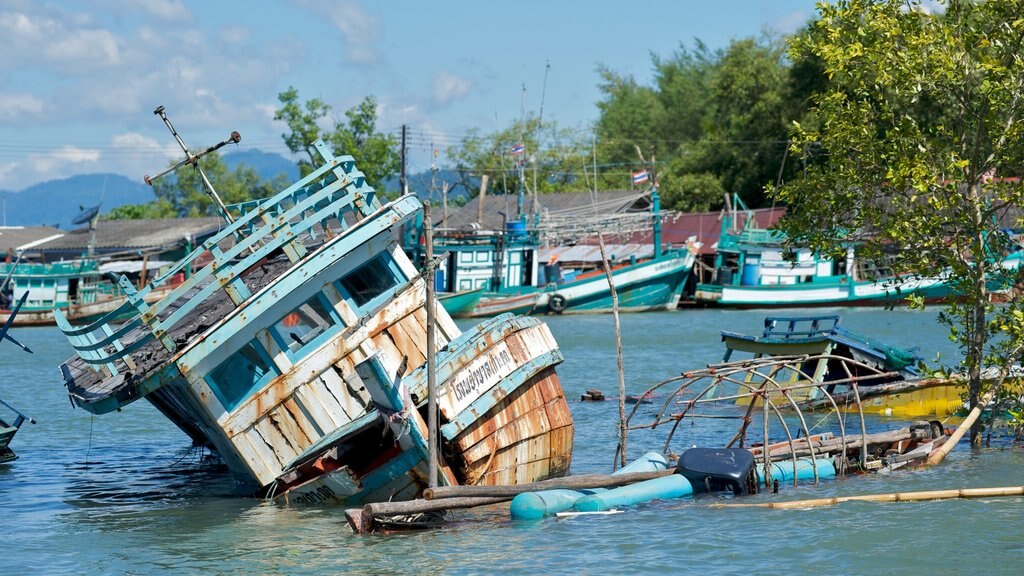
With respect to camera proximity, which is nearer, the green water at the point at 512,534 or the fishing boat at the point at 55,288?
the green water at the point at 512,534

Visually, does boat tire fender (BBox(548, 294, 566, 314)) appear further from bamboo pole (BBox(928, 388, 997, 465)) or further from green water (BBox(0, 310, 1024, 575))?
bamboo pole (BBox(928, 388, 997, 465))

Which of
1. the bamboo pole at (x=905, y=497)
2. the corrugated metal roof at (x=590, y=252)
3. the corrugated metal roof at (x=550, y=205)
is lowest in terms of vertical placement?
the bamboo pole at (x=905, y=497)

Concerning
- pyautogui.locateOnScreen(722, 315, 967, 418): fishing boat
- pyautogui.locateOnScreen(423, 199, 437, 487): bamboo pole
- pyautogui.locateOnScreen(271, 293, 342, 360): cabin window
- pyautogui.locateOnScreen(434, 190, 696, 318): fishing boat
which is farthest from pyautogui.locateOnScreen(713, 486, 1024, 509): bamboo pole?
pyautogui.locateOnScreen(434, 190, 696, 318): fishing boat

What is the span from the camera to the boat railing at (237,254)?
1475 centimetres

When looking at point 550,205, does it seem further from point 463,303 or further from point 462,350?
point 462,350

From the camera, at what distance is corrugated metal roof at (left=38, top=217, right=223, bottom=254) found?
216 ft

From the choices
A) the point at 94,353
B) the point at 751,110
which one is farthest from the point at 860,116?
the point at 751,110

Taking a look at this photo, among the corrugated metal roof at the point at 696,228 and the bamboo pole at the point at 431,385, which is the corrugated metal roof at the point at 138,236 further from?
the bamboo pole at the point at 431,385

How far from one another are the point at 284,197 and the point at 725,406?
1280 cm

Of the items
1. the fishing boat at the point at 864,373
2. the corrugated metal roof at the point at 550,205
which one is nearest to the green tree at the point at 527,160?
the corrugated metal roof at the point at 550,205

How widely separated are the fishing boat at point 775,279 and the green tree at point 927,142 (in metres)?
36.7

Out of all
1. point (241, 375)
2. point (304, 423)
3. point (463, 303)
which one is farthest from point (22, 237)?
point (304, 423)

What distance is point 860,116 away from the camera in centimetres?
1747

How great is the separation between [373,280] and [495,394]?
247 cm
